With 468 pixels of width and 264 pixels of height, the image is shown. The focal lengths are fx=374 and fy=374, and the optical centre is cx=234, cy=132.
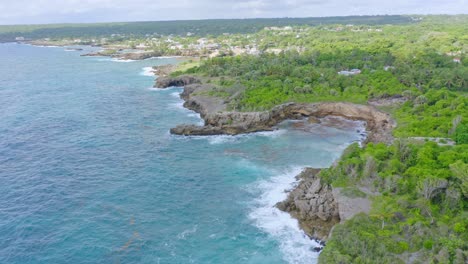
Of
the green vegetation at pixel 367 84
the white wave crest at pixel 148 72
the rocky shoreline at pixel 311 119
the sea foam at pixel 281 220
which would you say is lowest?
the sea foam at pixel 281 220

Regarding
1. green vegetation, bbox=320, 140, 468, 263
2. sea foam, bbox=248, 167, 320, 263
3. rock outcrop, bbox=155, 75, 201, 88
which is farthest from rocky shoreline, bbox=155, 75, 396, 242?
green vegetation, bbox=320, 140, 468, 263

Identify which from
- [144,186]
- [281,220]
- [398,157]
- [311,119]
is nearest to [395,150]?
[398,157]

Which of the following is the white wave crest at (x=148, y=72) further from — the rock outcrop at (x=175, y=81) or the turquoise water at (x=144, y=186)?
the turquoise water at (x=144, y=186)

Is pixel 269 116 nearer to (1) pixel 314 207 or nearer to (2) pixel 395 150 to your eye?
(2) pixel 395 150

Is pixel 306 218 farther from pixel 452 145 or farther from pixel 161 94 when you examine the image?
pixel 161 94

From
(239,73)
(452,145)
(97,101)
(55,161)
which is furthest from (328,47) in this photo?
(55,161)

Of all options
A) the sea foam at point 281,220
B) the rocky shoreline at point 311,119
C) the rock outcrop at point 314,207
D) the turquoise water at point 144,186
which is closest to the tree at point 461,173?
the rocky shoreline at point 311,119

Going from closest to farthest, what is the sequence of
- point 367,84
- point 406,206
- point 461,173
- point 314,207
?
point 406,206 < point 461,173 < point 314,207 < point 367,84
